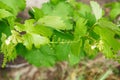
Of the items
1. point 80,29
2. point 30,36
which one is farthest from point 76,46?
point 30,36

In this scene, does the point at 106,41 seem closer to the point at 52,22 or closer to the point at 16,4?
the point at 52,22

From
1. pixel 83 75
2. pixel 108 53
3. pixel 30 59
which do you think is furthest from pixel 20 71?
pixel 108 53

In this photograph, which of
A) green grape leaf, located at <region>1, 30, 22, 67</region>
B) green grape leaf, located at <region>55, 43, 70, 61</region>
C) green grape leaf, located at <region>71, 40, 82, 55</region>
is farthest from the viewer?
green grape leaf, located at <region>55, 43, 70, 61</region>

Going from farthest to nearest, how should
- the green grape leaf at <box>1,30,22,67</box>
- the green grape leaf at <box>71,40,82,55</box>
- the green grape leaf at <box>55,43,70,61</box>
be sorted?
1. the green grape leaf at <box>55,43,70,61</box>
2. the green grape leaf at <box>71,40,82,55</box>
3. the green grape leaf at <box>1,30,22,67</box>

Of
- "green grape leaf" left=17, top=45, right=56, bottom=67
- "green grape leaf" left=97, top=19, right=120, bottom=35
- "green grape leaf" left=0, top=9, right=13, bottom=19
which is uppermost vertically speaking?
"green grape leaf" left=0, top=9, right=13, bottom=19

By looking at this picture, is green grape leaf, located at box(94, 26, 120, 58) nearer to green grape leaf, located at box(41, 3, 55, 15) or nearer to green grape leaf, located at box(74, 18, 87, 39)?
green grape leaf, located at box(74, 18, 87, 39)

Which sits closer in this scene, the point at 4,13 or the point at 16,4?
the point at 4,13

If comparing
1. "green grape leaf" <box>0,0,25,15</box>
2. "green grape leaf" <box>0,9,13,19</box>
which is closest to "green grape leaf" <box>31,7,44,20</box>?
"green grape leaf" <box>0,0,25,15</box>

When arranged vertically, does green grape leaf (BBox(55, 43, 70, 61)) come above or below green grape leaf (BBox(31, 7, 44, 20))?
below

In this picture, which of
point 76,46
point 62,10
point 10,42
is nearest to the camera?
point 10,42

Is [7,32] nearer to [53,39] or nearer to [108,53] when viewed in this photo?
[53,39]

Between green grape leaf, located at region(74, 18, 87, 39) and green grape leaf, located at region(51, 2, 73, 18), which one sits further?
green grape leaf, located at region(51, 2, 73, 18)
